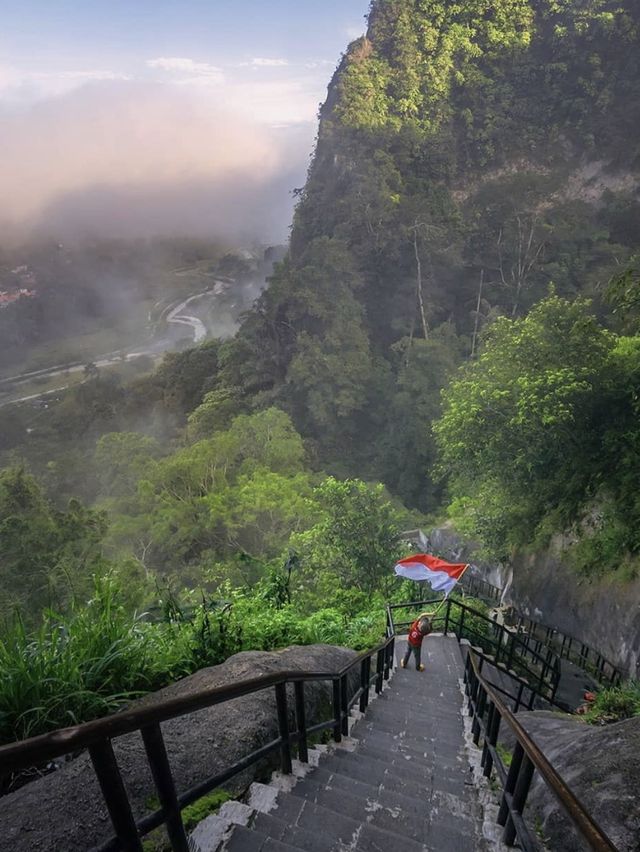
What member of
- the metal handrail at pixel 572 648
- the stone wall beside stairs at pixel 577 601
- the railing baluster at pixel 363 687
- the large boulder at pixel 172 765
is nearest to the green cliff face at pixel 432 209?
the stone wall beside stairs at pixel 577 601

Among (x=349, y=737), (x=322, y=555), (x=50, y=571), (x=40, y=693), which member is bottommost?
(x=322, y=555)

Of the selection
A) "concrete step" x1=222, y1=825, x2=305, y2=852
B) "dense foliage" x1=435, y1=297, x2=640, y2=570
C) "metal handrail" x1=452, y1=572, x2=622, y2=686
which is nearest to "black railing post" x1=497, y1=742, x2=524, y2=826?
"concrete step" x1=222, y1=825, x2=305, y2=852

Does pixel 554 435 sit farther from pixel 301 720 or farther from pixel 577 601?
pixel 301 720

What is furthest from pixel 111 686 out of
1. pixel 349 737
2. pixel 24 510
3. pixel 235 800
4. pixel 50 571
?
pixel 24 510

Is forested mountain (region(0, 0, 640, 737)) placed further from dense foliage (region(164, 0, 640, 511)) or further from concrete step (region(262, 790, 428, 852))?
concrete step (region(262, 790, 428, 852))

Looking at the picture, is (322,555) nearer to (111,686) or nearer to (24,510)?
(24,510)

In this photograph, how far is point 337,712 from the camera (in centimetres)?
415

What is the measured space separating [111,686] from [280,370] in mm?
37172

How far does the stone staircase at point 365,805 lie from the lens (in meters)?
2.47

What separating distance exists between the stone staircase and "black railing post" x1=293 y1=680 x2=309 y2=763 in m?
0.08

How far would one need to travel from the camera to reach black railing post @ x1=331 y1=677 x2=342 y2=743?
4.05 meters

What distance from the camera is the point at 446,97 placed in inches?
1700

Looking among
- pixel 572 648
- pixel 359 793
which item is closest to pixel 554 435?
pixel 572 648

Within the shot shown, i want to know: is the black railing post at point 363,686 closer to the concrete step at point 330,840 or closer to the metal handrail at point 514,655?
the concrete step at point 330,840
